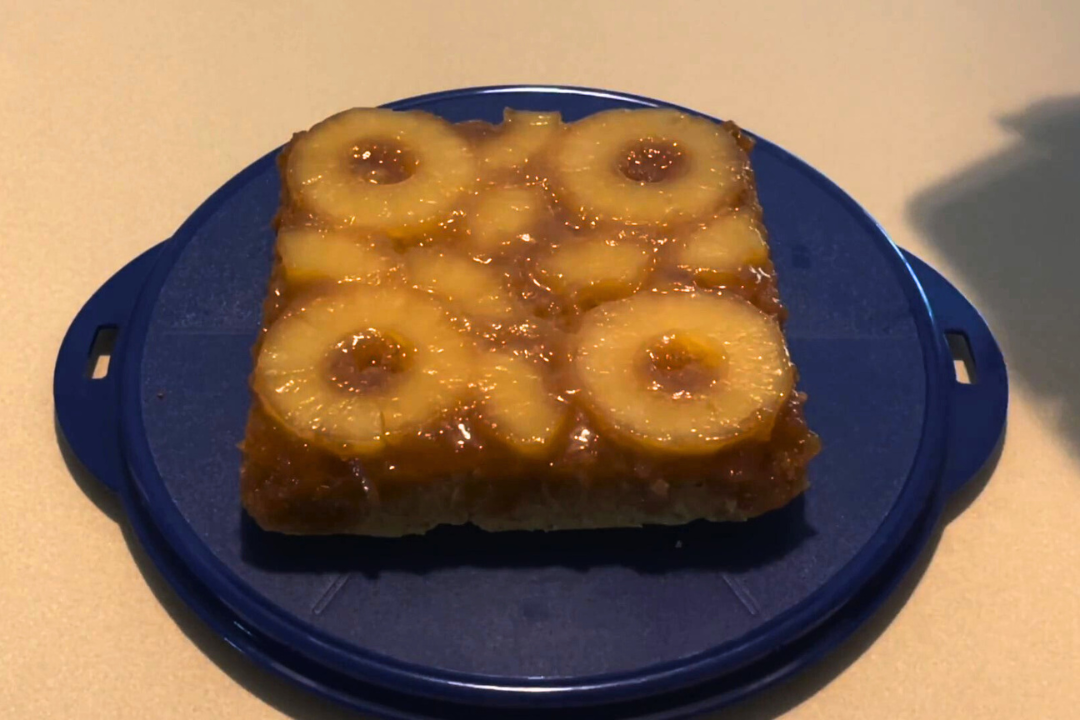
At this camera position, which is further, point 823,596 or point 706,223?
point 706,223

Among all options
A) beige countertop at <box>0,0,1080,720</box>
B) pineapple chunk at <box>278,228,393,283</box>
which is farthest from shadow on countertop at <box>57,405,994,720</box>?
pineapple chunk at <box>278,228,393,283</box>

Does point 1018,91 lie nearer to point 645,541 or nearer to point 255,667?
point 645,541

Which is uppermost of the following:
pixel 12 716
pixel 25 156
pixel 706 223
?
pixel 706 223

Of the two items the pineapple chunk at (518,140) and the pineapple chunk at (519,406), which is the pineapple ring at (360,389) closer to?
the pineapple chunk at (519,406)

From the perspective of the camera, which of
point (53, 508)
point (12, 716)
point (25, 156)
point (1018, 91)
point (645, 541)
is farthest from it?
point (1018, 91)

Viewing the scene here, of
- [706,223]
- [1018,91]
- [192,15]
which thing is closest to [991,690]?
[706,223]

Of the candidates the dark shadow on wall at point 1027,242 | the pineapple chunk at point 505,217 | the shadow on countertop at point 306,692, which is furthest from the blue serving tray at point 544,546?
the pineapple chunk at point 505,217

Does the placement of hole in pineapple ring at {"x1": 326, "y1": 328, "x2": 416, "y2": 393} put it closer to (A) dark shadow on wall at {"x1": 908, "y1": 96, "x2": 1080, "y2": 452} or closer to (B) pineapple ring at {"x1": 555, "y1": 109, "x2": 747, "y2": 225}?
(B) pineapple ring at {"x1": 555, "y1": 109, "x2": 747, "y2": 225}
